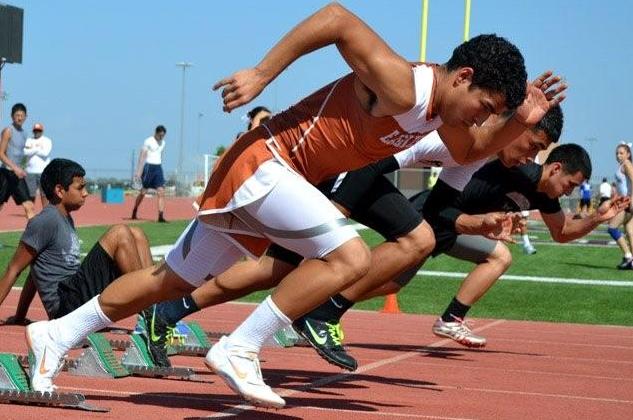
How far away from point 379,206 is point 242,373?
6.98 feet

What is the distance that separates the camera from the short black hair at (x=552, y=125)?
8.06m

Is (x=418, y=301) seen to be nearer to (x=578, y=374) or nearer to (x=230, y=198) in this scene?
(x=578, y=374)

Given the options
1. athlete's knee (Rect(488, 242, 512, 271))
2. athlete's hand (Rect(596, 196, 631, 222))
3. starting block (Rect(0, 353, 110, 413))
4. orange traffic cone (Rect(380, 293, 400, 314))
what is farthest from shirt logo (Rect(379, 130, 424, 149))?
orange traffic cone (Rect(380, 293, 400, 314))

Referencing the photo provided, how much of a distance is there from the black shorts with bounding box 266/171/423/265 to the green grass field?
6142 mm

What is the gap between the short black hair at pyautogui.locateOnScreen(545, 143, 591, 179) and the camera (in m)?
8.79

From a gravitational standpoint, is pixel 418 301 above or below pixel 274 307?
below

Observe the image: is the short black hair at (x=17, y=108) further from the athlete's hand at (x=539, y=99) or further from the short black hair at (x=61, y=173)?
the athlete's hand at (x=539, y=99)

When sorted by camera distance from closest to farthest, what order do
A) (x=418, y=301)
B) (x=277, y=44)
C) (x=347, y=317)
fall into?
(x=277, y=44) < (x=347, y=317) < (x=418, y=301)

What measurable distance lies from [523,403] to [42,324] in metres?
2.41

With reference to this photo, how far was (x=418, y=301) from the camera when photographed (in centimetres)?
1438

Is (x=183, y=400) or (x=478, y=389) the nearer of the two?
(x=183, y=400)

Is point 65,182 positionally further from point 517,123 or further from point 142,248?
point 517,123

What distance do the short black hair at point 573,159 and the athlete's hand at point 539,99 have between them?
2.46m

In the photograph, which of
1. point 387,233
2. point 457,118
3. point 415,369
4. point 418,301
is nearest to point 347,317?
point 418,301
